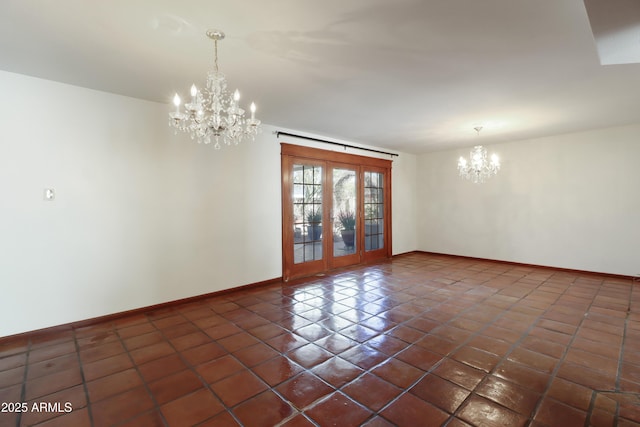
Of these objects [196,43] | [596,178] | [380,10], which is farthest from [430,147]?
[196,43]

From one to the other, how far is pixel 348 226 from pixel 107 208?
4.02 metres

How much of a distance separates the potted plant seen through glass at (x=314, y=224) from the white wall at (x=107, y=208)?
115cm

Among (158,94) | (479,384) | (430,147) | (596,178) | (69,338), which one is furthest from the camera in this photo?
(430,147)

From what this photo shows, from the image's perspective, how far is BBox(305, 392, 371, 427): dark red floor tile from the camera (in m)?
1.72

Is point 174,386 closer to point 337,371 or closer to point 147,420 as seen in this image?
point 147,420

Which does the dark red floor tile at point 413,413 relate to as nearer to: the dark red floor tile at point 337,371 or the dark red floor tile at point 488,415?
the dark red floor tile at point 488,415

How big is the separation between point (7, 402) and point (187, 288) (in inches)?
76.2

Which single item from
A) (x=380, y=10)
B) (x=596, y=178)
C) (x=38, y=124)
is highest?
(x=380, y=10)

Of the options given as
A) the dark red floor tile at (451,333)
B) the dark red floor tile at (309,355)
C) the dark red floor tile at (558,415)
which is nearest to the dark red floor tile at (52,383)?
the dark red floor tile at (309,355)

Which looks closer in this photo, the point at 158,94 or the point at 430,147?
the point at 158,94

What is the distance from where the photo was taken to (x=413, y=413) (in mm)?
1782

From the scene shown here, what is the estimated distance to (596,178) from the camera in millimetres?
4977

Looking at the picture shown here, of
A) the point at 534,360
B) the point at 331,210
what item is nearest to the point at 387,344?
the point at 534,360

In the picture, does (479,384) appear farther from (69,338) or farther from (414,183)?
(414,183)
